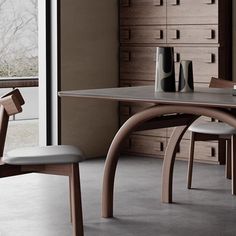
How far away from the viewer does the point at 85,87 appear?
6285 millimetres

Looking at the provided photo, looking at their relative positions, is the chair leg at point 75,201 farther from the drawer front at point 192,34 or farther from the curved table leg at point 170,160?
the drawer front at point 192,34

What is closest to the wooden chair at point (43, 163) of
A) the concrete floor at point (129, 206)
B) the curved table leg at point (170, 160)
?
the concrete floor at point (129, 206)

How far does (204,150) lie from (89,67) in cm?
128

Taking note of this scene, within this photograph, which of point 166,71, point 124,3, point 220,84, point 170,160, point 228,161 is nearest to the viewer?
point 166,71

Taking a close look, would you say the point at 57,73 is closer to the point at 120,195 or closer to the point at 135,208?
the point at 120,195

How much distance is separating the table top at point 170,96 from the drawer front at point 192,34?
1794 millimetres

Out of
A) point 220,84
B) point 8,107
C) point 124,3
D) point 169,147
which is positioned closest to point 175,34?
point 124,3

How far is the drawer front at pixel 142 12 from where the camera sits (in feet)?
20.3

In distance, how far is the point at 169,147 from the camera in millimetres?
4484

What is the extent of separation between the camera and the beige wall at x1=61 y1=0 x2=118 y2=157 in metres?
6.12

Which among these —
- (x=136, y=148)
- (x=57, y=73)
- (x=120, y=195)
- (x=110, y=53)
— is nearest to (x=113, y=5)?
(x=110, y=53)

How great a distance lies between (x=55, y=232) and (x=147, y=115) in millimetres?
806

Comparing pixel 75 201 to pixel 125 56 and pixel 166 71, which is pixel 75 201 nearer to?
pixel 166 71

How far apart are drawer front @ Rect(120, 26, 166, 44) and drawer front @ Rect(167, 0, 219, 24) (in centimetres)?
14
